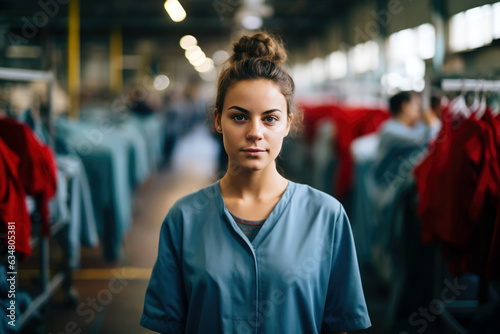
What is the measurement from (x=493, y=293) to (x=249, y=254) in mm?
2443

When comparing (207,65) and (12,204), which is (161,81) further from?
(12,204)

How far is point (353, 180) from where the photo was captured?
4340mm

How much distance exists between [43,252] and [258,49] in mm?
2261

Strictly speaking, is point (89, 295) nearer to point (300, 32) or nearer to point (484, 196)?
point (484, 196)

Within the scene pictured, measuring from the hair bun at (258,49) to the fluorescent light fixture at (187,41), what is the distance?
15.5 m

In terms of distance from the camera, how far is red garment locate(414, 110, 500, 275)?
1934 millimetres

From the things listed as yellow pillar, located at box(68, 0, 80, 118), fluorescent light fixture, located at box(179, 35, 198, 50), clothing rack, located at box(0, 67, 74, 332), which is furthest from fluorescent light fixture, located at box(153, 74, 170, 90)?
clothing rack, located at box(0, 67, 74, 332)

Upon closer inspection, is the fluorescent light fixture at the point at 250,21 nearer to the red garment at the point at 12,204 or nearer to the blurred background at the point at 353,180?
the blurred background at the point at 353,180

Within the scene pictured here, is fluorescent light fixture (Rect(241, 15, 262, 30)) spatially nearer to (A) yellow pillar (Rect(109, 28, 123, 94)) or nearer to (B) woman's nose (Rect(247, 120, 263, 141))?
(A) yellow pillar (Rect(109, 28, 123, 94))

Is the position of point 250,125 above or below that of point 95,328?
above

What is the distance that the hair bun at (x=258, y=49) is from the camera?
1.22m

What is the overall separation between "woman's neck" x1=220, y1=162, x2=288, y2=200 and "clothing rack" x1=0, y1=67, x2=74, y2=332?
163 centimetres

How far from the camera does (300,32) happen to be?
A: 15273 mm

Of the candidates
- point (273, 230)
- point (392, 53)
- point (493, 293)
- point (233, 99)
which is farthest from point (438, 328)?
point (392, 53)
